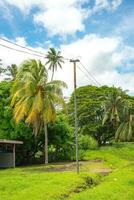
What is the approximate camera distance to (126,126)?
6406 cm

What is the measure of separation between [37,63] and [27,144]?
27.7 feet

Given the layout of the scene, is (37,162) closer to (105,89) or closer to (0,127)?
(0,127)

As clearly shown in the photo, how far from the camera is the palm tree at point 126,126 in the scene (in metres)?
64.1

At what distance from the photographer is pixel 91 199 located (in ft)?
58.6

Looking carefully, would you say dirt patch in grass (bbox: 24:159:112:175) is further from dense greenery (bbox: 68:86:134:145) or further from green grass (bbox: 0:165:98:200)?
dense greenery (bbox: 68:86:134:145)

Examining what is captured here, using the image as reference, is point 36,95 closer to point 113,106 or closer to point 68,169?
point 68,169

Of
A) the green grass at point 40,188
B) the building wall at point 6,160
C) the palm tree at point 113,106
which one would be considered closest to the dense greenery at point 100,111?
the palm tree at point 113,106

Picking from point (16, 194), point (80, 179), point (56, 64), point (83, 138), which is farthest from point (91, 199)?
point (56, 64)

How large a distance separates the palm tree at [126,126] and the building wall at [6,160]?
26.7m

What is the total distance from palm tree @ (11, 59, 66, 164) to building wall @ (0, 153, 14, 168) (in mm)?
3397

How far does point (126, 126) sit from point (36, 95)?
24.4 m

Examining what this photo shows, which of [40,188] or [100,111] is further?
[100,111]

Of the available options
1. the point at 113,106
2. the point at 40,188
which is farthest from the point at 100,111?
the point at 40,188

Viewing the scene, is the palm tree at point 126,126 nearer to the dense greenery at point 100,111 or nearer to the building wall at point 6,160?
the dense greenery at point 100,111
